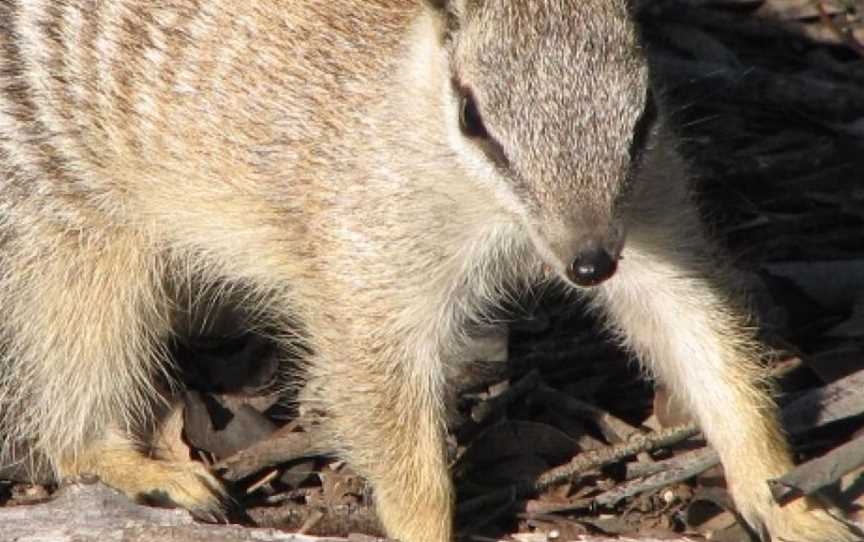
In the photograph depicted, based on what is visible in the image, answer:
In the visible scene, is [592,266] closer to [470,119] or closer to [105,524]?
[470,119]

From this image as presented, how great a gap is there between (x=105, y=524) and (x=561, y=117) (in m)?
2.01

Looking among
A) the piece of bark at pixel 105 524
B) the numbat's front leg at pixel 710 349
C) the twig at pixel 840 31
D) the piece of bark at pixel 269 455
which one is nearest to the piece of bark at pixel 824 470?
the numbat's front leg at pixel 710 349

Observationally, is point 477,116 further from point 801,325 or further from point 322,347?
point 801,325

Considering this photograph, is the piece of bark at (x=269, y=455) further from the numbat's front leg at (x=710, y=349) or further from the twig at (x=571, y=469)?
the numbat's front leg at (x=710, y=349)

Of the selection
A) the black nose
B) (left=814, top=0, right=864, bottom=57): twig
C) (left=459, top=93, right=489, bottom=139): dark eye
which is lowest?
A: (left=814, top=0, right=864, bottom=57): twig

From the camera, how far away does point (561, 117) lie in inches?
204

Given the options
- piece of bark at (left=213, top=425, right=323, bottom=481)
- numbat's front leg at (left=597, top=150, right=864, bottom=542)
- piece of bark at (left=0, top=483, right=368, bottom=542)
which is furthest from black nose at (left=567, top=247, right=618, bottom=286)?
piece of bark at (left=213, top=425, right=323, bottom=481)

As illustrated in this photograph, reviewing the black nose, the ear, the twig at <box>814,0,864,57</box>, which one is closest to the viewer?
the black nose

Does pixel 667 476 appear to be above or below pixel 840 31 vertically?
below

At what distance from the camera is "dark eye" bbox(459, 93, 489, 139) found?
17.5ft

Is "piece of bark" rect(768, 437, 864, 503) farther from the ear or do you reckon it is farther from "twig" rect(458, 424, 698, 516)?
the ear

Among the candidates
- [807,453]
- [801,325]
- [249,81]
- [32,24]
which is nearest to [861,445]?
[807,453]

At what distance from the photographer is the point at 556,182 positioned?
203 inches

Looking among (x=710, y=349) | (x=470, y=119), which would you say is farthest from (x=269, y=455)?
(x=470, y=119)
